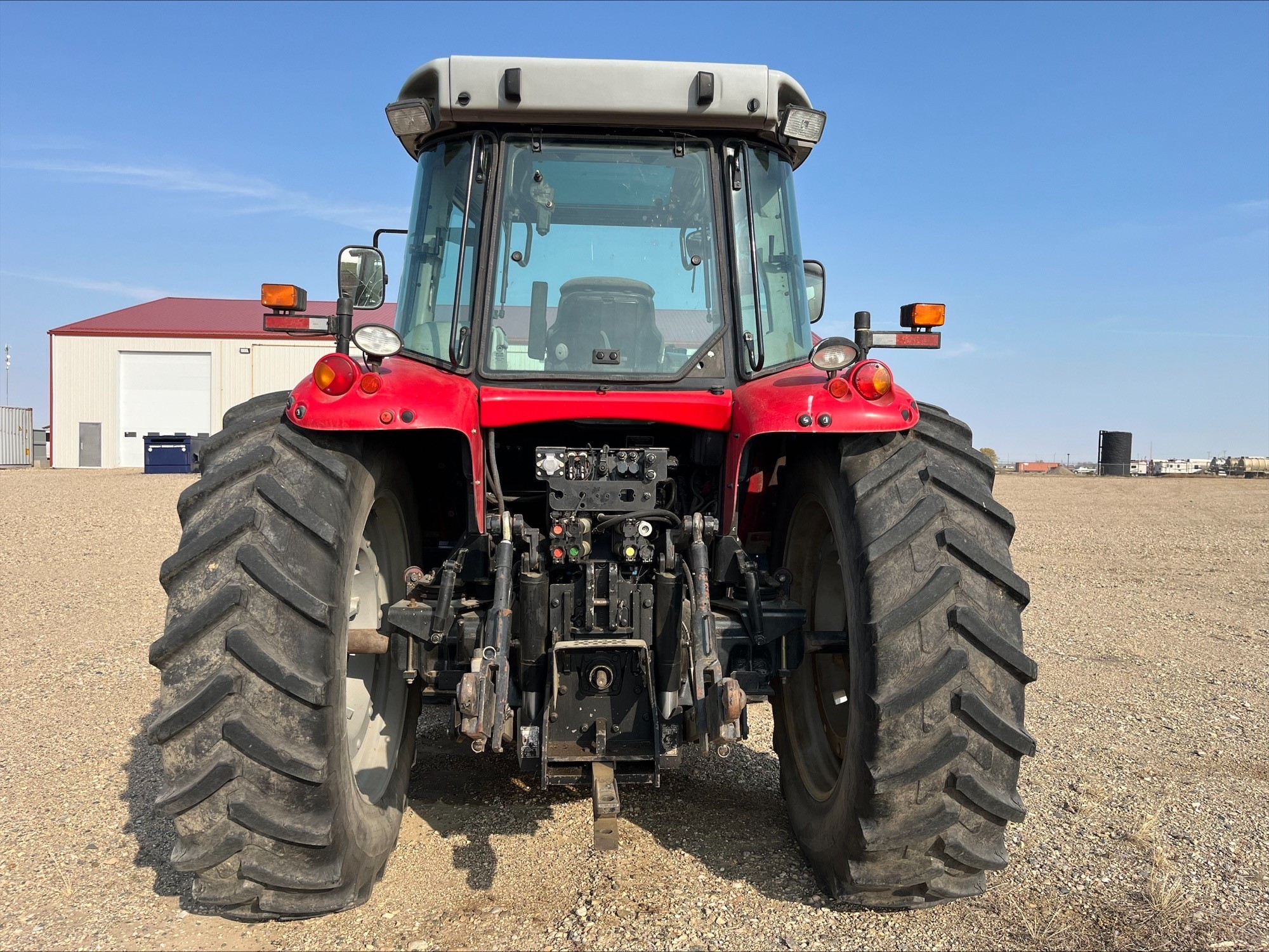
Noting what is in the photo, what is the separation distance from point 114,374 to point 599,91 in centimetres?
3327

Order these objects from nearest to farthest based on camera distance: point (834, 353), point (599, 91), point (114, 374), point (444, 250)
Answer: point (834, 353), point (599, 91), point (444, 250), point (114, 374)

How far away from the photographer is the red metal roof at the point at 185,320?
3200 centimetres

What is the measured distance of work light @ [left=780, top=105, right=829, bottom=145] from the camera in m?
3.66

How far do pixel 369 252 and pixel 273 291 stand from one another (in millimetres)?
442

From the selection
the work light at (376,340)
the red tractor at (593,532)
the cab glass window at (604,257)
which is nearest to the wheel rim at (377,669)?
the red tractor at (593,532)

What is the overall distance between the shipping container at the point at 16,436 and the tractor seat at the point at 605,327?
36595 mm

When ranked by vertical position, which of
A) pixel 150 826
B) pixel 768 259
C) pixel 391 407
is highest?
pixel 768 259

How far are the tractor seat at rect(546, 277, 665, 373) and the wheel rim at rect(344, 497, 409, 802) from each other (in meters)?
0.85

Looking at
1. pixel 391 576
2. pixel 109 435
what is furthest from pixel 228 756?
pixel 109 435

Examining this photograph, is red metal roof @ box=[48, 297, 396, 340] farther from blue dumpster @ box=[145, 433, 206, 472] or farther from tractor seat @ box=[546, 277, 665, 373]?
tractor seat @ box=[546, 277, 665, 373]

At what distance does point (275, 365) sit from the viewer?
32250 mm

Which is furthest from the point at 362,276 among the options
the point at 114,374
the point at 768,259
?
the point at 114,374

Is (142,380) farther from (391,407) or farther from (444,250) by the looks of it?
(391,407)

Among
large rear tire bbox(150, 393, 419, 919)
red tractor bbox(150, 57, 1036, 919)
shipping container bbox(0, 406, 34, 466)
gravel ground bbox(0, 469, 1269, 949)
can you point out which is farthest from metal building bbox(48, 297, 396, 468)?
large rear tire bbox(150, 393, 419, 919)
